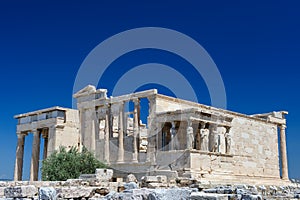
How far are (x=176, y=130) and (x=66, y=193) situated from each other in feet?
50.2

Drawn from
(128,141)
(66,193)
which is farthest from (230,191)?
(128,141)

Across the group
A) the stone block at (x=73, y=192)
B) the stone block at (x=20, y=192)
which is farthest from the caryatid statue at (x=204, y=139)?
the stone block at (x=20, y=192)

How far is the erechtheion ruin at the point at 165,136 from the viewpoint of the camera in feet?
73.6

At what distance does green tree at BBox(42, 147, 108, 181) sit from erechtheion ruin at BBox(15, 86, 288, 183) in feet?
6.75

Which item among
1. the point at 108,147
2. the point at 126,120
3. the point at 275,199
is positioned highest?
the point at 126,120

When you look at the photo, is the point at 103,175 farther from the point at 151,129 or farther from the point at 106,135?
the point at 106,135

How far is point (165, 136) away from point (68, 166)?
5734 mm

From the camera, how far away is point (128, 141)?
85.2 feet

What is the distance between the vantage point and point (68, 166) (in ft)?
75.1

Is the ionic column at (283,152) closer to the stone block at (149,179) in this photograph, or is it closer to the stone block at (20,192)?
the stone block at (149,179)

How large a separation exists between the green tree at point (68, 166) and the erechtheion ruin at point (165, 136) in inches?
81.0

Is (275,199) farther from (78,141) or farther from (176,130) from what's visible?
(78,141)

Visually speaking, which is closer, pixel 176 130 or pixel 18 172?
pixel 176 130

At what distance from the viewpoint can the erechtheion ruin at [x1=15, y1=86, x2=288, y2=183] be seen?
22.4 m
